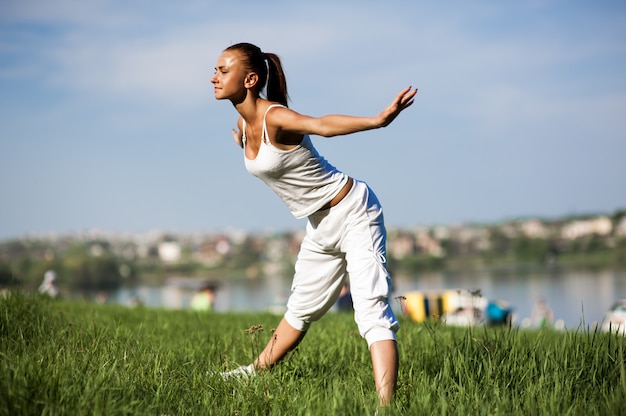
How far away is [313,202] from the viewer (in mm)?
4043

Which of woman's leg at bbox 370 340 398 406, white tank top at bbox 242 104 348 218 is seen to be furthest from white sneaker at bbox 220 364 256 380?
white tank top at bbox 242 104 348 218

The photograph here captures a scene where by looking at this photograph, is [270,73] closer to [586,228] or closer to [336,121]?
[336,121]

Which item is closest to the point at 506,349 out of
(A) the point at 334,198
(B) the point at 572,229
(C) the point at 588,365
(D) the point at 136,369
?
(C) the point at 588,365

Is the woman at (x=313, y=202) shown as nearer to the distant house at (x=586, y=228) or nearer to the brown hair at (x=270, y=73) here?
the brown hair at (x=270, y=73)

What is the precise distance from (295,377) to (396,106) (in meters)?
1.76

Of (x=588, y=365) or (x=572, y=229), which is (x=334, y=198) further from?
(x=572, y=229)

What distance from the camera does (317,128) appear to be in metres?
3.60

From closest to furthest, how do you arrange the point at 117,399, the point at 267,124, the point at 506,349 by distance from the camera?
the point at 117,399 → the point at 267,124 → the point at 506,349

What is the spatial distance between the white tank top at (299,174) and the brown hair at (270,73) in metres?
0.23

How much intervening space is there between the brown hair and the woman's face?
0.27ft

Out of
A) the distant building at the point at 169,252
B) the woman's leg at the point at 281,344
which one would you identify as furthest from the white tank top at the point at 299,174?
the distant building at the point at 169,252

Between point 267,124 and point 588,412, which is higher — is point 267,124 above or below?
above

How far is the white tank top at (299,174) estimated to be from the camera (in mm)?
3863

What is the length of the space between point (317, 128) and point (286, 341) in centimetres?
143
